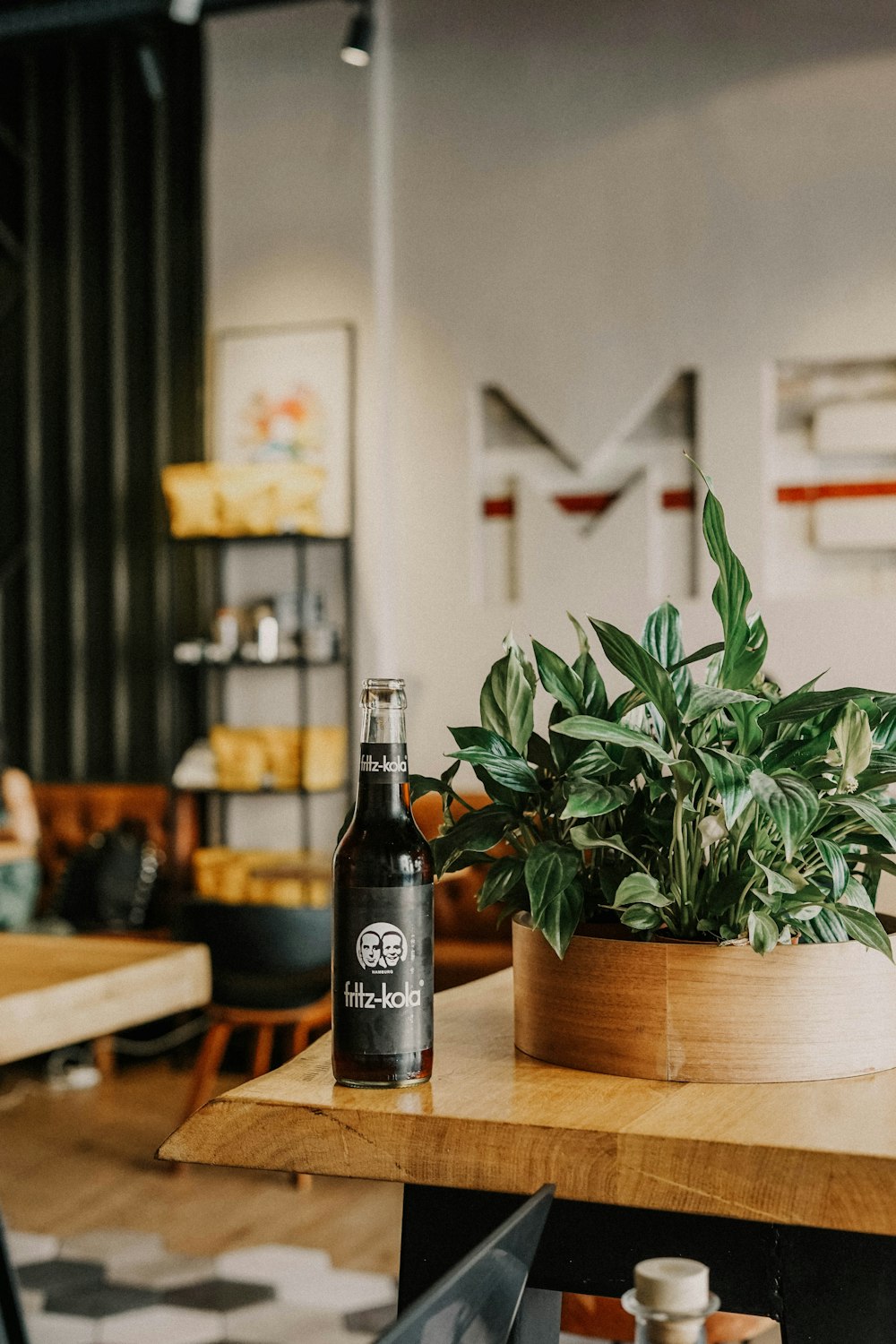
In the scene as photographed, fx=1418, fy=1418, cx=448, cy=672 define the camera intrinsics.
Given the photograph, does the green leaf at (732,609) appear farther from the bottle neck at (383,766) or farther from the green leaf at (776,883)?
the bottle neck at (383,766)

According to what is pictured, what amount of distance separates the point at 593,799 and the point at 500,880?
5.0 inches

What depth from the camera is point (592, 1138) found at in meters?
0.94

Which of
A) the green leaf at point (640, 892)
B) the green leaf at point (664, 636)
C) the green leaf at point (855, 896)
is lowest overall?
the green leaf at point (855, 896)

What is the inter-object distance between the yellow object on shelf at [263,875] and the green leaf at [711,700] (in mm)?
4187

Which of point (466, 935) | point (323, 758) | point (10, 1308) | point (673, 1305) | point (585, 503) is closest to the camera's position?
point (673, 1305)

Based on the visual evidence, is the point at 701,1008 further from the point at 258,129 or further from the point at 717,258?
the point at 258,129

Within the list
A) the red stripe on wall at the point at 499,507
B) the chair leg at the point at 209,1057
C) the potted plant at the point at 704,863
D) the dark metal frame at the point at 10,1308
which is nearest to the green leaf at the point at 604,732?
the potted plant at the point at 704,863

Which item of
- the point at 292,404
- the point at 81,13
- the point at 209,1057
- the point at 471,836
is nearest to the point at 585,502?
the point at 292,404

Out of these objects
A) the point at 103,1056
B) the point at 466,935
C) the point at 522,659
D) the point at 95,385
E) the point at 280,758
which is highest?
the point at 95,385

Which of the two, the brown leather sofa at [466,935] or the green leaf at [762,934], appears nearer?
the green leaf at [762,934]

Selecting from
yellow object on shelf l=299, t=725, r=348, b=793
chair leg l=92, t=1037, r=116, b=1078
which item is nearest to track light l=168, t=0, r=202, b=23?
yellow object on shelf l=299, t=725, r=348, b=793

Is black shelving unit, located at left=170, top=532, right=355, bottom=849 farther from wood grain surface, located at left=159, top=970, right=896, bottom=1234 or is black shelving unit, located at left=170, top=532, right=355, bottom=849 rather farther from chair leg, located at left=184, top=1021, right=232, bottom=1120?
wood grain surface, located at left=159, top=970, right=896, bottom=1234

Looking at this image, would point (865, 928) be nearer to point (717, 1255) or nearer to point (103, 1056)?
point (717, 1255)

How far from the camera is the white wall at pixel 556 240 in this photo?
505 centimetres
